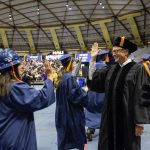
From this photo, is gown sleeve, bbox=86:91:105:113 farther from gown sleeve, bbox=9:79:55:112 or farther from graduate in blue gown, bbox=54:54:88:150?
gown sleeve, bbox=9:79:55:112

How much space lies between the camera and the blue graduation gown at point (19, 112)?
3.18 m

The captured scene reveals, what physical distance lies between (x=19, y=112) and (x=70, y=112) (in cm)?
254

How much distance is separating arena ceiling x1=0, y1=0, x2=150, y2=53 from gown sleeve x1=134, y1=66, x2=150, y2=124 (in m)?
26.5

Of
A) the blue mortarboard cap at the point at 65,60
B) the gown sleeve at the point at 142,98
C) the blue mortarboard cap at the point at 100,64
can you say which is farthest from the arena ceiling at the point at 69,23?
the gown sleeve at the point at 142,98

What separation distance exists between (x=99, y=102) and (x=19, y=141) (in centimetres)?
439

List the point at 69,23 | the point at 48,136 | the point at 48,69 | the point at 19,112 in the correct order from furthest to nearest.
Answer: the point at 69,23
the point at 48,136
the point at 48,69
the point at 19,112

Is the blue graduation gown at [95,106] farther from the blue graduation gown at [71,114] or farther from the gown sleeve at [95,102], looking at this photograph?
the blue graduation gown at [71,114]

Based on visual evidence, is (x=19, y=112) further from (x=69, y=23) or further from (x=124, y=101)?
(x=69, y=23)

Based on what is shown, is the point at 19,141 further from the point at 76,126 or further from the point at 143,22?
the point at 143,22

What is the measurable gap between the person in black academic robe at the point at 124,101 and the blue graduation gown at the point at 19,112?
107 centimetres

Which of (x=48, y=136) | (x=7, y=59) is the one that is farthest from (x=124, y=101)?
(x=48, y=136)

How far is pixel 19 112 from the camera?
3273 millimetres

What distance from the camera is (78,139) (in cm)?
574

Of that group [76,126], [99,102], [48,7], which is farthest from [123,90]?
[48,7]
